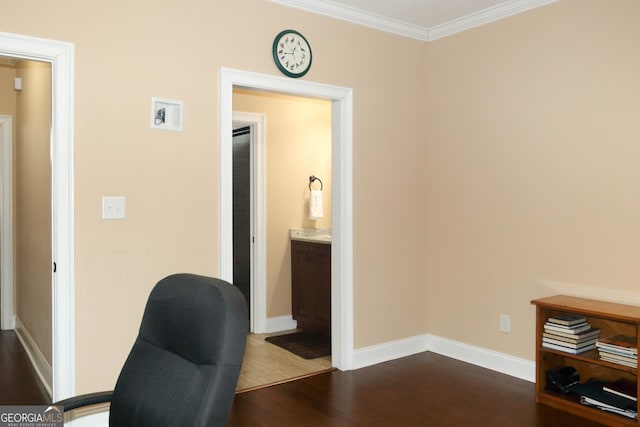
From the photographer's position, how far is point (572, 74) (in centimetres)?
347

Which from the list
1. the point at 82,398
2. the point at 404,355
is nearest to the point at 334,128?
the point at 404,355

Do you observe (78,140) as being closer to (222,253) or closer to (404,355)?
(222,253)

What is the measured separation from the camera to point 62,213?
2779 mm

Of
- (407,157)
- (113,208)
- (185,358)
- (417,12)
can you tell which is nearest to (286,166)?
(407,157)

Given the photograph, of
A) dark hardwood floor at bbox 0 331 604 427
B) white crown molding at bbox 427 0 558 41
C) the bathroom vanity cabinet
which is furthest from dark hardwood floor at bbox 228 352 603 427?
white crown molding at bbox 427 0 558 41

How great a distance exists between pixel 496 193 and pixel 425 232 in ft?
2.46

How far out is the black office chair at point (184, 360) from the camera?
143 centimetres

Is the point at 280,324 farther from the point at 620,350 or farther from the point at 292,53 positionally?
the point at 620,350

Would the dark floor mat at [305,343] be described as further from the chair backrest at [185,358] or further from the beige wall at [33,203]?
the chair backrest at [185,358]

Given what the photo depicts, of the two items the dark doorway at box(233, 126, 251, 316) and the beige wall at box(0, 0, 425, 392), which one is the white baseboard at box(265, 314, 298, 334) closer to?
the dark doorway at box(233, 126, 251, 316)

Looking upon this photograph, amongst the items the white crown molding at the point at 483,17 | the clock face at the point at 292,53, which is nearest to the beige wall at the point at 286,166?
the clock face at the point at 292,53

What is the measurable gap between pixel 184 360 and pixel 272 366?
2612 millimetres

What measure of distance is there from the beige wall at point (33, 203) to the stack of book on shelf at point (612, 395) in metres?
3.34

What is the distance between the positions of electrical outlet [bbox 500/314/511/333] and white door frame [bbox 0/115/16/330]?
4.69 meters
